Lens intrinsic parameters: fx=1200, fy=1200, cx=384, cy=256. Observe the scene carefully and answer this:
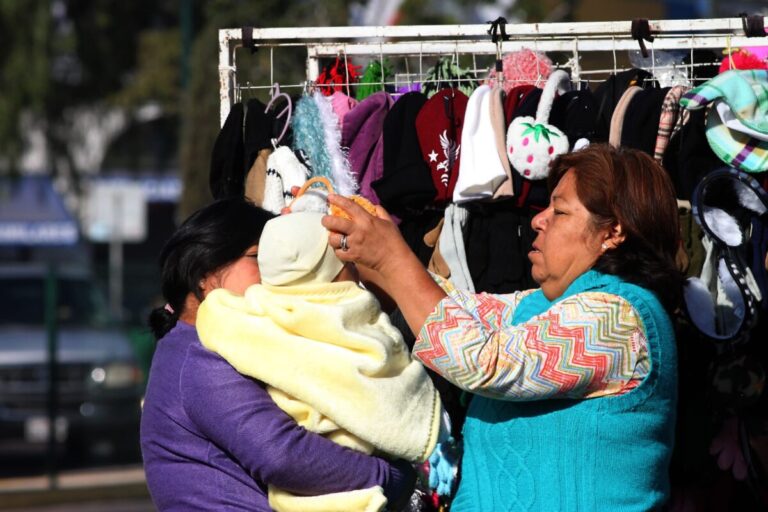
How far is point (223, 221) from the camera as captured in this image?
2.96 m

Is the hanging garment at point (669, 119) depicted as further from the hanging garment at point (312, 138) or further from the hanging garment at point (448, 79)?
the hanging garment at point (312, 138)

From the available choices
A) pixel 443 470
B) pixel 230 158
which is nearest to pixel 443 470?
pixel 443 470

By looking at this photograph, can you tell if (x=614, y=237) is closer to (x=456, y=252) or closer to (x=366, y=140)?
(x=456, y=252)

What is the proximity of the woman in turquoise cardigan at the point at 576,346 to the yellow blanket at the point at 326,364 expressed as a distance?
0.11 meters

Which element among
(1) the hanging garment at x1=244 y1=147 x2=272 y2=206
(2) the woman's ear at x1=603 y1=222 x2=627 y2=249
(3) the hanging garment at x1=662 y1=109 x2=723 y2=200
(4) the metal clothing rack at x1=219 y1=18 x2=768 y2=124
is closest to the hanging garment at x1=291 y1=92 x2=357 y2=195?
(1) the hanging garment at x1=244 y1=147 x2=272 y2=206

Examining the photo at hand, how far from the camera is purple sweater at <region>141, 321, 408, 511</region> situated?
266 centimetres

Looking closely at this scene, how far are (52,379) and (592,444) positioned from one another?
841 cm

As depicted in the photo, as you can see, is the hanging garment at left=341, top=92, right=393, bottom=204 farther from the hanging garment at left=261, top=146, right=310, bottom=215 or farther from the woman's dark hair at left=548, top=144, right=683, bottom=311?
the woman's dark hair at left=548, top=144, right=683, bottom=311

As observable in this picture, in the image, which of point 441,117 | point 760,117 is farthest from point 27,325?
point 760,117

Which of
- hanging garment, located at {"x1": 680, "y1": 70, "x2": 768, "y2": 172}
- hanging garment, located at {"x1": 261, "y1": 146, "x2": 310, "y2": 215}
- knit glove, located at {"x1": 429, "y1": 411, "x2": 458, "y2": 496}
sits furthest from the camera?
hanging garment, located at {"x1": 261, "y1": 146, "x2": 310, "y2": 215}

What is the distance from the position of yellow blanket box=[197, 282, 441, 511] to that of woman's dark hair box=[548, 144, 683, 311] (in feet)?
1.89

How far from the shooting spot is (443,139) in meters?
3.84

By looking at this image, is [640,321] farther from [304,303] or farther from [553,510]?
[304,303]

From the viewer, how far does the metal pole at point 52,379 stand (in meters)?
10.4
